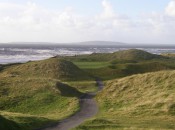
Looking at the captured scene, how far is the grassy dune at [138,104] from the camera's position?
34906mm

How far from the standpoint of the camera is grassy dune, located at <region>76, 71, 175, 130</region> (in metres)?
34.9

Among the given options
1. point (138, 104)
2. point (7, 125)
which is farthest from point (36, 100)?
point (7, 125)

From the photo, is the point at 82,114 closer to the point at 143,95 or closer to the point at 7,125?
the point at 143,95

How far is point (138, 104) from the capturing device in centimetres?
4612

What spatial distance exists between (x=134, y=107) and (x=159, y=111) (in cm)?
408

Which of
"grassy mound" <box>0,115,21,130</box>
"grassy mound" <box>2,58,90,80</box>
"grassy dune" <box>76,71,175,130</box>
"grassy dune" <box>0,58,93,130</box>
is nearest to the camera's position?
"grassy mound" <box>0,115,21,130</box>

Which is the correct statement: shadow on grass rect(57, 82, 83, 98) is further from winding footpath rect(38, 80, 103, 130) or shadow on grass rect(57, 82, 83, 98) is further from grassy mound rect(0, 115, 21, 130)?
grassy mound rect(0, 115, 21, 130)

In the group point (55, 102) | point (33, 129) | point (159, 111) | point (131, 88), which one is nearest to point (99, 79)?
point (131, 88)

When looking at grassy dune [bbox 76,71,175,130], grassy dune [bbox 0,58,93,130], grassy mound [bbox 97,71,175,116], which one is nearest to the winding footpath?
grassy dune [bbox 0,58,93,130]

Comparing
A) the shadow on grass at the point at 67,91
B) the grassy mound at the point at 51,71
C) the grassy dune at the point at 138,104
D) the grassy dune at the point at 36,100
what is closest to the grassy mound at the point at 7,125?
the grassy dune at the point at 36,100

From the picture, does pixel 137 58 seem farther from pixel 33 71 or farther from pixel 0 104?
pixel 0 104

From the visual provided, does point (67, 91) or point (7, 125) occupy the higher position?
point (7, 125)

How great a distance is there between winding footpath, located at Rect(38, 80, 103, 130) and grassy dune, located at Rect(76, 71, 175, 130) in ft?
3.86

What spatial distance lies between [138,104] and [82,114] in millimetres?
9021
